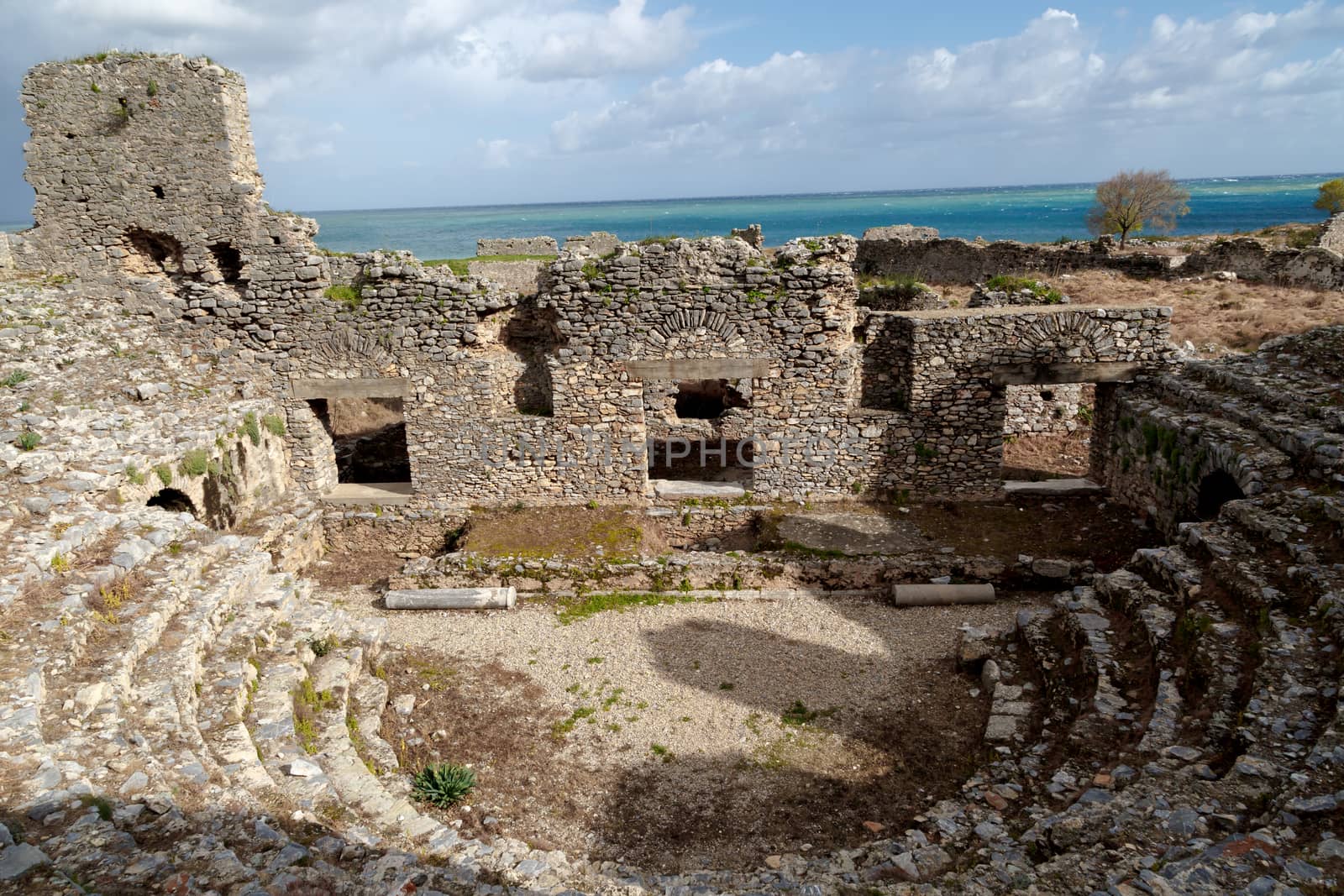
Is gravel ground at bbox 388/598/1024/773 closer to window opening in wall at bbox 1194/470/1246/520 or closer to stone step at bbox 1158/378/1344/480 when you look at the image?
window opening in wall at bbox 1194/470/1246/520

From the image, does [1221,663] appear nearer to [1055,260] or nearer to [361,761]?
[361,761]

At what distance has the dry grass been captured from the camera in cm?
1867

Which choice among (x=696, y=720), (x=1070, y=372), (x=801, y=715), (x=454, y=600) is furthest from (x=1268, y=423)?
(x=454, y=600)

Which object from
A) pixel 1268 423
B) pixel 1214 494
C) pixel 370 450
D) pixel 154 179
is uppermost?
pixel 154 179

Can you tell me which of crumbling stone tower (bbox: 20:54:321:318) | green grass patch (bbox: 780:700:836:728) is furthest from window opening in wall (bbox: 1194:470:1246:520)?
crumbling stone tower (bbox: 20:54:321:318)

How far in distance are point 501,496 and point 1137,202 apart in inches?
1744

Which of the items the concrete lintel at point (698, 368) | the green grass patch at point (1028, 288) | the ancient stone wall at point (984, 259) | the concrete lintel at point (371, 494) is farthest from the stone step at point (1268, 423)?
the ancient stone wall at point (984, 259)

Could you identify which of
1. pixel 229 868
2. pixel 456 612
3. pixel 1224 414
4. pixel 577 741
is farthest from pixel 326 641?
pixel 1224 414

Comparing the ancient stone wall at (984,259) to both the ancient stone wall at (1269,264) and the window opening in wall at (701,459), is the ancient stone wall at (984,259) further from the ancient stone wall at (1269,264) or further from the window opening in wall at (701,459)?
the window opening in wall at (701,459)

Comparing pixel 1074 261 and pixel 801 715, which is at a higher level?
pixel 1074 261

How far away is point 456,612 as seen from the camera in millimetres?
11586

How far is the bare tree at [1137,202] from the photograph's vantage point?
144ft

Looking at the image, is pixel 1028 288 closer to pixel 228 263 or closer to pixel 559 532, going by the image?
pixel 559 532

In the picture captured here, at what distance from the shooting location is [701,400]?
19.1 meters
